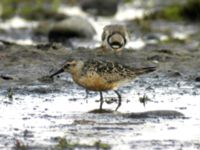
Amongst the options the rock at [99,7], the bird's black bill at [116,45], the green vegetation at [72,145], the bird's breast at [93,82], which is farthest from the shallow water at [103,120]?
the rock at [99,7]

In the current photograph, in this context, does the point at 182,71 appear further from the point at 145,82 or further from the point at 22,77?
the point at 22,77

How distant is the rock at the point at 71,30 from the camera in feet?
70.4

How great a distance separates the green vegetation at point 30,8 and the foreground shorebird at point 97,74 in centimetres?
1243

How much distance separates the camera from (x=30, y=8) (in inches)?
1037

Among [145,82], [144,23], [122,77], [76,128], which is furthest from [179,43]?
[76,128]

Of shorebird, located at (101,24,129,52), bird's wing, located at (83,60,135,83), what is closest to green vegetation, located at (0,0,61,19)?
shorebird, located at (101,24,129,52)

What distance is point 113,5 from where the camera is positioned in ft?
90.9

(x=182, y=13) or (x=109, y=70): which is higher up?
(x=182, y=13)

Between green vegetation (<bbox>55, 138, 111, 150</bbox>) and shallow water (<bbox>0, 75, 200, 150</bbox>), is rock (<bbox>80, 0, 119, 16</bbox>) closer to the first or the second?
shallow water (<bbox>0, 75, 200, 150</bbox>)

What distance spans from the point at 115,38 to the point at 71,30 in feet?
14.5

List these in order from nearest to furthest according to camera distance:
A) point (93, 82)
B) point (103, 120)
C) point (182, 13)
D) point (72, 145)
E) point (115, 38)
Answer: point (72, 145)
point (103, 120)
point (93, 82)
point (115, 38)
point (182, 13)

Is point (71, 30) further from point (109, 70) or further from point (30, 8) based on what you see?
point (109, 70)

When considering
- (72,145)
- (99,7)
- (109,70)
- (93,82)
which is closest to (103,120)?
(93,82)

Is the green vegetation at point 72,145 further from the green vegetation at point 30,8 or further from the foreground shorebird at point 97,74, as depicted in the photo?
the green vegetation at point 30,8
